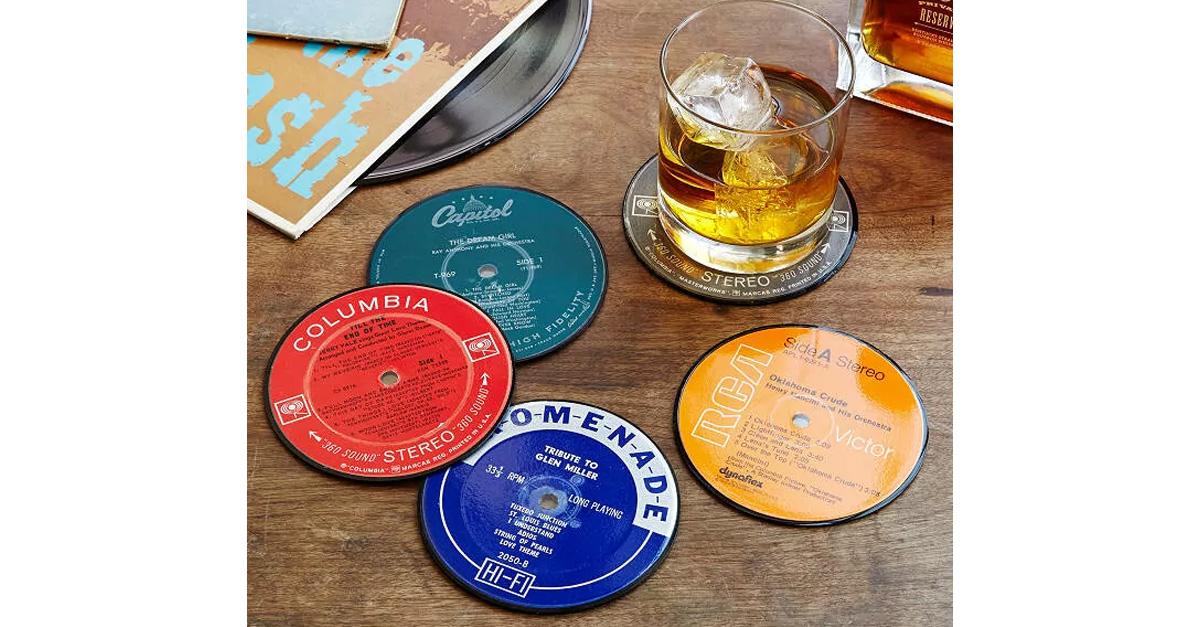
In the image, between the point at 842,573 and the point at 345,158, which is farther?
the point at 345,158

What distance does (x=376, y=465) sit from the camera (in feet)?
2.52

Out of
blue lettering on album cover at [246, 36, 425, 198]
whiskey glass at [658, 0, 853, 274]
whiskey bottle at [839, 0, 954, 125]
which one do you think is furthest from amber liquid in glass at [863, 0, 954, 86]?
blue lettering on album cover at [246, 36, 425, 198]

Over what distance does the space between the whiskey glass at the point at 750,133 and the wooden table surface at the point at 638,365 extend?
0.05m

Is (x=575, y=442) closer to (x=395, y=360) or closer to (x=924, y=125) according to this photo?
(x=395, y=360)

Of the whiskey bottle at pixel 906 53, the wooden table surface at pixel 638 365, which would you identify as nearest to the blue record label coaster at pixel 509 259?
the wooden table surface at pixel 638 365

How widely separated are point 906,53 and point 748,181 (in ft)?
0.81

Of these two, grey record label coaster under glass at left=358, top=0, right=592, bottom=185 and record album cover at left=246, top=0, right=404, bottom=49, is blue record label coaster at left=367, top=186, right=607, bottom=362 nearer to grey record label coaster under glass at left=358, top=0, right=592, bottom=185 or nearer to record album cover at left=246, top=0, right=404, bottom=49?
grey record label coaster under glass at left=358, top=0, right=592, bottom=185

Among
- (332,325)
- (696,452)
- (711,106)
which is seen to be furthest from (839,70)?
(332,325)

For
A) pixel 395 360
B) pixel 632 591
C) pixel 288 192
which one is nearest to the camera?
pixel 632 591

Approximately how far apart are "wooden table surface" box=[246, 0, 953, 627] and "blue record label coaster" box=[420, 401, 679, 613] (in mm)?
12

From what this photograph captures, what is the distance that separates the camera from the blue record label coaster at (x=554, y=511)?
712mm

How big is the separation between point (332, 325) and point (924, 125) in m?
0.53

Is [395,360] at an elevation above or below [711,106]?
below

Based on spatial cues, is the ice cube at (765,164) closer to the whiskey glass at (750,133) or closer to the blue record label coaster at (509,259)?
the whiskey glass at (750,133)
